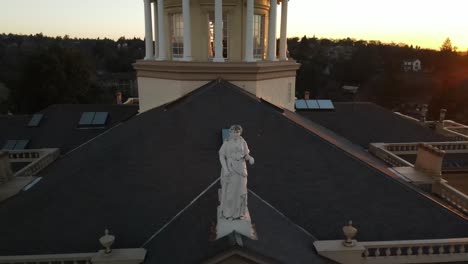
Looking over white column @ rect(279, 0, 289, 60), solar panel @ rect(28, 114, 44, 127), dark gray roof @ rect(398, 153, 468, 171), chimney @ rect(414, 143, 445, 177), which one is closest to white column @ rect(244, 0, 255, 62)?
white column @ rect(279, 0, 289, 60)

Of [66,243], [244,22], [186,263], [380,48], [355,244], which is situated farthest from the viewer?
[380,48]

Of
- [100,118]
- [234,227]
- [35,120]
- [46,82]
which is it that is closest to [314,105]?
[100,118]

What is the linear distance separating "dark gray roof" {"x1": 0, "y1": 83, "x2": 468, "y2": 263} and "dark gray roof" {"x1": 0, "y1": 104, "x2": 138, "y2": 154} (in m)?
13.0

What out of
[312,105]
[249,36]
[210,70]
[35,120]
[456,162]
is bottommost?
[456,162]

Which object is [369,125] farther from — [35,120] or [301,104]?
[35,120]

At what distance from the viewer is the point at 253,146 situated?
12.8m

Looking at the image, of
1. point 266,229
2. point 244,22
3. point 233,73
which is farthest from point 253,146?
point 244,22

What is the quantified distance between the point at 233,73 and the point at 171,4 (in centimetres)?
585

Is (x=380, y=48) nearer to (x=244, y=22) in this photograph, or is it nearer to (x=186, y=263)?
(x=244, y=22)

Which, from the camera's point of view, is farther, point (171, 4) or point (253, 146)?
point (171, 4)

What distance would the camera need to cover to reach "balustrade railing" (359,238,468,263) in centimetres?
975

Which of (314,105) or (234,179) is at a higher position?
(234,179)

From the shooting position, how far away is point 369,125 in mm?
26578

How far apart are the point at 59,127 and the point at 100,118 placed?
289 centimetres
